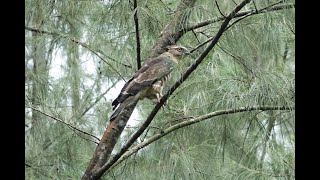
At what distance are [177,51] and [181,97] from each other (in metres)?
0.30

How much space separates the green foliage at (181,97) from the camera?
7.00 feet

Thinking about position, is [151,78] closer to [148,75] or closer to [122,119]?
[148,75]

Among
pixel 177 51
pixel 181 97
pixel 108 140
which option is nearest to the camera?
pixel 108 140

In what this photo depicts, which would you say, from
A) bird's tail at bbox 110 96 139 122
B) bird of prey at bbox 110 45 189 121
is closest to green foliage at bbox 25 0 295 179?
bird of prey at bbox 110 45 189 121

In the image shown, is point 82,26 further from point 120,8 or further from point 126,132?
point 120,8

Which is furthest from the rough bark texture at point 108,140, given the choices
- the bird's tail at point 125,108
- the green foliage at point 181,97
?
the green foliage at point 181,97

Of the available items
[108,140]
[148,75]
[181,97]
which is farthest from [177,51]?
[108,140]

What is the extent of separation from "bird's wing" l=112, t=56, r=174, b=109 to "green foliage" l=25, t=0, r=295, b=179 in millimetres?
59

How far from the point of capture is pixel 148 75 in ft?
6.89

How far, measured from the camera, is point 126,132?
9.26 feet

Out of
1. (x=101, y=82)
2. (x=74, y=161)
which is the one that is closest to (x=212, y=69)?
(x=74, y=161)

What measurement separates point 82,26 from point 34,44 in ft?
1.50

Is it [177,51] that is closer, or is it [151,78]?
[151,78]
